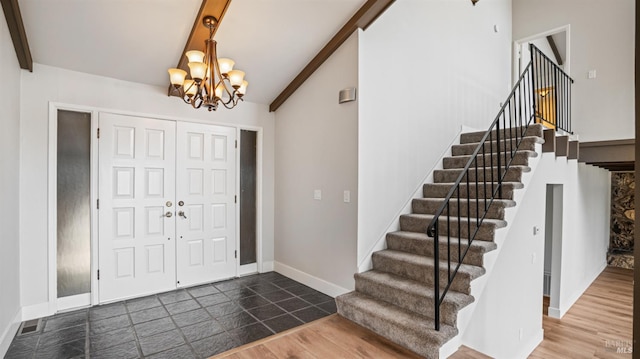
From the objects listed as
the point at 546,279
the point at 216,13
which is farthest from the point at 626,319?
the point at 216,13

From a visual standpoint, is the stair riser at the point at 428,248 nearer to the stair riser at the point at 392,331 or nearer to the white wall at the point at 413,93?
the white wall at the point at 413,93

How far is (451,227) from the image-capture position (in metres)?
3.27

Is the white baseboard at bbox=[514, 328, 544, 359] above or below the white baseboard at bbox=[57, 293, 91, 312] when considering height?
below

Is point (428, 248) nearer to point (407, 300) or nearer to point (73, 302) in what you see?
point (407, 300)

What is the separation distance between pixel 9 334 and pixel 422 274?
3.47 metres

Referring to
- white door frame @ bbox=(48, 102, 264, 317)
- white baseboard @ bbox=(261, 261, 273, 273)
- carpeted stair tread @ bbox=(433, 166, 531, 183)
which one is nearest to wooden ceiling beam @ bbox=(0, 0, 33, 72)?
white door frame @ bbox=(48, 102, 264, 317)

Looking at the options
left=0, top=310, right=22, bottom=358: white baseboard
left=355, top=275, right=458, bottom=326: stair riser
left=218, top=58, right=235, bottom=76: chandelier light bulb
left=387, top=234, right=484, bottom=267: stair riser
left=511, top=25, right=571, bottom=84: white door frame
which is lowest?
left=0, top=310, right=22, bottom=358: white baseboard

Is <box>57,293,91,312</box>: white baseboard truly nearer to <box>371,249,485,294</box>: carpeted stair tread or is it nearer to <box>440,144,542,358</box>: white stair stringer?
<box>371,249,485,294</box>: carpeted stair tread

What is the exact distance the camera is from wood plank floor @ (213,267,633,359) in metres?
2.46

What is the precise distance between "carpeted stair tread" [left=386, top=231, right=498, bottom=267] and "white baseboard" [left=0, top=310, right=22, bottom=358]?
3406mm

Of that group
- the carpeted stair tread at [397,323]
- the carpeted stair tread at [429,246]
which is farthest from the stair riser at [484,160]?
the carpeted stair tread at [397,323]

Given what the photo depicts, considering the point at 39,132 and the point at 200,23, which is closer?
the point at 200,23

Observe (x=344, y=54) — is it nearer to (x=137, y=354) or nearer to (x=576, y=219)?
→ (x=137, y=354)

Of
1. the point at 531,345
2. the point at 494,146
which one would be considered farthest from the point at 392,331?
the point at 494,146
